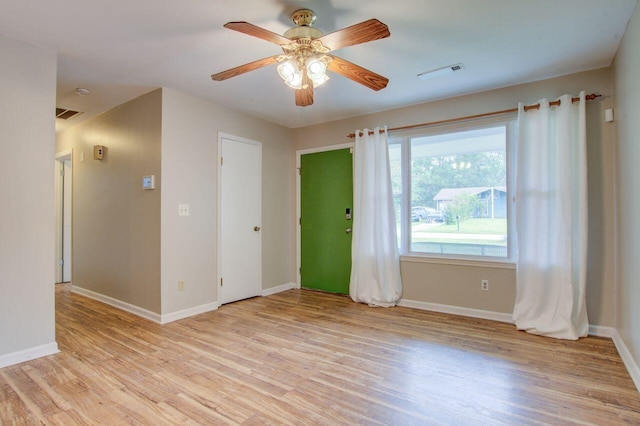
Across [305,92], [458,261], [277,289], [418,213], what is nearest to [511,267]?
[458,261]

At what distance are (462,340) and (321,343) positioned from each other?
1.25 metres

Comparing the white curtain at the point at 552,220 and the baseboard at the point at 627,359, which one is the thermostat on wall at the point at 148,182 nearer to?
the white curtain at the point at 552,220

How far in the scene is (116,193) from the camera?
4012 millimetres

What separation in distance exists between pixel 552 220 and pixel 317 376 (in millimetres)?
2579

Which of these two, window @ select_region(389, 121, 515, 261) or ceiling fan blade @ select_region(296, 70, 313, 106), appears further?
window @ select_region(389, 121, 515, 261)

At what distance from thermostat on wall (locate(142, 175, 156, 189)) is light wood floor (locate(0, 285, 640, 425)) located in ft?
4.64

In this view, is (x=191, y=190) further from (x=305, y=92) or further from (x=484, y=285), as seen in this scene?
(x=484, y=285)

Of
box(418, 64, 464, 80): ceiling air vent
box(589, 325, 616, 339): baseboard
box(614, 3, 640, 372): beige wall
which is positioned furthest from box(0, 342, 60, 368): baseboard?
box(589, 325, 616, 339): baseboard

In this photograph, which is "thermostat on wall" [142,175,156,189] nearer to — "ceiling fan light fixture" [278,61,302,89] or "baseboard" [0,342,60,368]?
"baseboard" [0,342,60,368]

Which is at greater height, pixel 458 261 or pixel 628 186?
pixel 628 186

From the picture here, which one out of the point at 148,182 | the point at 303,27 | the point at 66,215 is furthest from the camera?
the point at 66,215

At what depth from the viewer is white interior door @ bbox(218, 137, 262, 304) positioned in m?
4.12

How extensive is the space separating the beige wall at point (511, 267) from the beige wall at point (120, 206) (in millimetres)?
2367

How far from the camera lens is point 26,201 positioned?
2561mm
